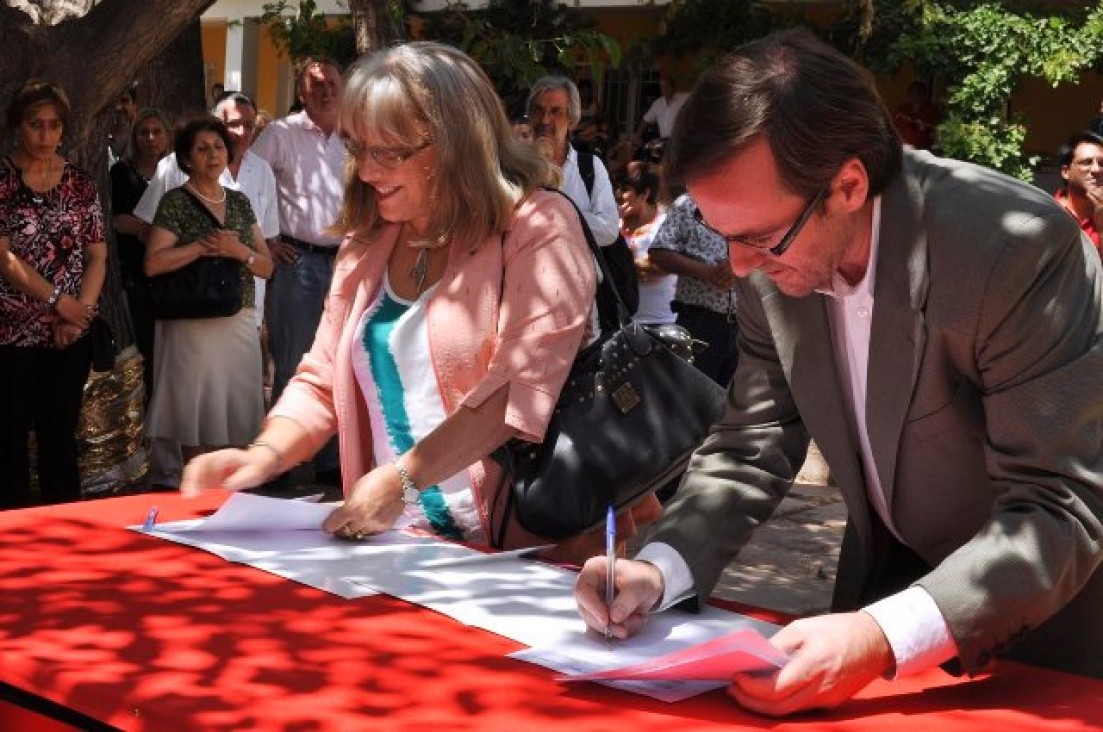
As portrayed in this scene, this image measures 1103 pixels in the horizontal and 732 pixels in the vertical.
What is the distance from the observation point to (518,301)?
301cm

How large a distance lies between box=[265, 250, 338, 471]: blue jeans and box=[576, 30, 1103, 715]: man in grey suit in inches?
213

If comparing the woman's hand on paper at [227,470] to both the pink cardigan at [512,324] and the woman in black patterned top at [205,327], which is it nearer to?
the pink cardigan at [512,324]

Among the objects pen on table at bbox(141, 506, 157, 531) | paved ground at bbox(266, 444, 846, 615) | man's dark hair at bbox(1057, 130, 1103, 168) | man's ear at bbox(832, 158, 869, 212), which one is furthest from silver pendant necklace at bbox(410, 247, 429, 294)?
man's dark hair at bbox(1057, 130, 1103, 168)

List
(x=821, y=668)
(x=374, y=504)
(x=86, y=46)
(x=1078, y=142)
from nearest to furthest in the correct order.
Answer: (x=821, y=668)
(x=374, y=504)
(x=86, y=46)
(x=1078, y=142)

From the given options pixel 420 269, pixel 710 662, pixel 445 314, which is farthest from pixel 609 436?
pixel 710 662

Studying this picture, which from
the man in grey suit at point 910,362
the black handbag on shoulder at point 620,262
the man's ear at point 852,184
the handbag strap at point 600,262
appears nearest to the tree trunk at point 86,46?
the black handbag on shoulder at point 620,262

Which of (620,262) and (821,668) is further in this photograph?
(620,262)

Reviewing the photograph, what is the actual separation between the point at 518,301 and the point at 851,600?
0.85 m

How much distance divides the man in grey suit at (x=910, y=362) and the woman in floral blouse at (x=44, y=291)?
4484 mm

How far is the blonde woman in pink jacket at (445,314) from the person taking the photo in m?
2.97

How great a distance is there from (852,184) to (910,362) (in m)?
0.25

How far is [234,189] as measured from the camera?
7.41 m

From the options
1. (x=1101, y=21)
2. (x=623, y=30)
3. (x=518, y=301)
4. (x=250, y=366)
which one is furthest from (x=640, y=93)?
(x=518, y=301)

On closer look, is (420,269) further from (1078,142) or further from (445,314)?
(1078,142)
